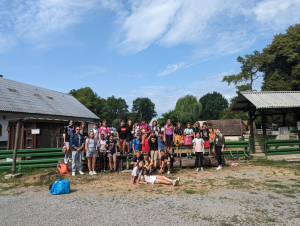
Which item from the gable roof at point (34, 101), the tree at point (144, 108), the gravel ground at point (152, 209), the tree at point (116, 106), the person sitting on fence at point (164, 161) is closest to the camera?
the gravel ground at point (152, 209)

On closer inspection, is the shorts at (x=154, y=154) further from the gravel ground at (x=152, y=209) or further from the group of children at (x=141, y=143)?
the gravel ground at (x=152, y=209)

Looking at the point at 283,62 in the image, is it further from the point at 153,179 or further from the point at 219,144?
the point at 153,179

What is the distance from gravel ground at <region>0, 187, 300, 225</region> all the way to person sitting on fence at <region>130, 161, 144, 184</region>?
1.47 metres

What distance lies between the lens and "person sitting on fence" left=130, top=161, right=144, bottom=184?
25.2ft

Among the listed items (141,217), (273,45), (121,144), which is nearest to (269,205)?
(141,217)

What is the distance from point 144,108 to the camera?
93688 millimetres

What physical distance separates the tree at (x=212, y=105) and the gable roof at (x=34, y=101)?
49063mm

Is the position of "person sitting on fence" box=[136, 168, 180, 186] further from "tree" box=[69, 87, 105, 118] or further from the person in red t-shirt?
"tree" box=[69, 87, 105, 118]

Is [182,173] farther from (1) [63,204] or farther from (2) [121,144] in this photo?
(1) [63,204]

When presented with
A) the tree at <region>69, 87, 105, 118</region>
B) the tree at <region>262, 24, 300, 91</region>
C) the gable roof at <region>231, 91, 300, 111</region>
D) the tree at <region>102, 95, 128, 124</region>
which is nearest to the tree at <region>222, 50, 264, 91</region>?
the tree at <region>262, 24, 300, 91</region>

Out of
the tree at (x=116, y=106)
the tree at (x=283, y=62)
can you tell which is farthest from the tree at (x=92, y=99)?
the tree at (x=283, y=62)

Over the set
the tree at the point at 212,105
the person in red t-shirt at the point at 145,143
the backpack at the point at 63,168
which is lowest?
the backpack at the point at 63,168

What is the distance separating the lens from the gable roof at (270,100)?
13.1 meters

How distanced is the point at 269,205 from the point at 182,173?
4.31 m
